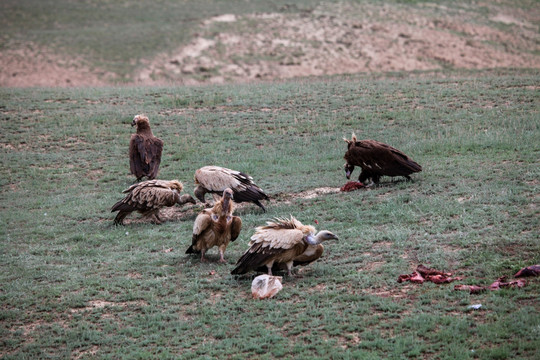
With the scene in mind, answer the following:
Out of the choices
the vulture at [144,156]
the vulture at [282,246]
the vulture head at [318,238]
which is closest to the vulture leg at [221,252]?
the vulture at [282,246]

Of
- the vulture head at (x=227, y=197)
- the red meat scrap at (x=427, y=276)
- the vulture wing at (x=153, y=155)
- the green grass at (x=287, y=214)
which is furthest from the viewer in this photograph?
the vulture wing at (x=153, y=155)

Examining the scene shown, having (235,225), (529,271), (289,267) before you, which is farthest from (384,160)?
(529,271)

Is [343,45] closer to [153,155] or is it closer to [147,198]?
[153,155]

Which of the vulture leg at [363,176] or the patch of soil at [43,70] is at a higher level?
the vulture leg at [363,176]

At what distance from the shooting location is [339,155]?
62.4ft

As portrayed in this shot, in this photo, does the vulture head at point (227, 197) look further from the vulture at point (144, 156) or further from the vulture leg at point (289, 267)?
the vulture at point (144, 156)

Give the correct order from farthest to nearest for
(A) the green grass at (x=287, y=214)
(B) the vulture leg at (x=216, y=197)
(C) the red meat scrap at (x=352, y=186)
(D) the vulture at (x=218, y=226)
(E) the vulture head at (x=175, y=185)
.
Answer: (C) the red meat scrap at (x=352, y=186), (B) the vulture leg at (x=216, y=197), (E) the vulture head at (x=175, y=185), (D) the vulture at (x=218, y=226), (A) the green grass at (x=287, y=214)

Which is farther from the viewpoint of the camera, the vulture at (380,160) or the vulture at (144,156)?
the vulture at (144,156)

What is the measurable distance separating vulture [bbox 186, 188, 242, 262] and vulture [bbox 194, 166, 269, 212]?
8.67ft

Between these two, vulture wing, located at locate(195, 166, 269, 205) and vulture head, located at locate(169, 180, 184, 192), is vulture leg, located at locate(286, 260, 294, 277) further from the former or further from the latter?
vulture head, located at locate(169, 180, 184, 192)

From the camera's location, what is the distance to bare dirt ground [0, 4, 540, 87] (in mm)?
40406

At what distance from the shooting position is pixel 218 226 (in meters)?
11.0

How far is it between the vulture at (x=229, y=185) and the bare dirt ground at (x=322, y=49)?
2416 cm

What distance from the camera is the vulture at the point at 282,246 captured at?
32.9 feet
